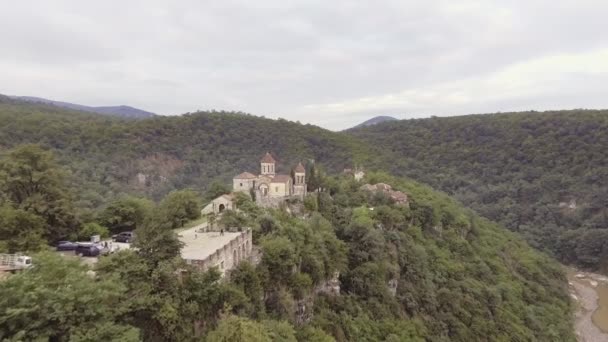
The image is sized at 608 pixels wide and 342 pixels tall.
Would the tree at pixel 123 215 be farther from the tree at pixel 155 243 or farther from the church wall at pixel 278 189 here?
the church wall at pixel 278 189

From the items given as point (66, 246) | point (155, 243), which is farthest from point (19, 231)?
point (155, 243)

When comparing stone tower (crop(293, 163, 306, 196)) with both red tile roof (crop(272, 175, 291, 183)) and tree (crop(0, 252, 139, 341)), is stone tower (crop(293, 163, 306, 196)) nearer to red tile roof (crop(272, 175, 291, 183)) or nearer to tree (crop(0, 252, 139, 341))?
red tile roof (crop(272, 175, 291, 183))

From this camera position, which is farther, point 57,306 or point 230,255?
point 230,255

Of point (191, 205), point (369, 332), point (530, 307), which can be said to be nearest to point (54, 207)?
point (191, 205)

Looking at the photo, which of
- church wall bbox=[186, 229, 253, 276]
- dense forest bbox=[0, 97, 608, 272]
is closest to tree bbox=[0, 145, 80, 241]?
church wall bbox=[186, 229, 253, 276]

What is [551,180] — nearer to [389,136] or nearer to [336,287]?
[389,136]

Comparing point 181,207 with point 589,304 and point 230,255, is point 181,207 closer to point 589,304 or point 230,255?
point 230,255


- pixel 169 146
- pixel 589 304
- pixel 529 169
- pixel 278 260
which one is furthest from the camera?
pixel 169 146
